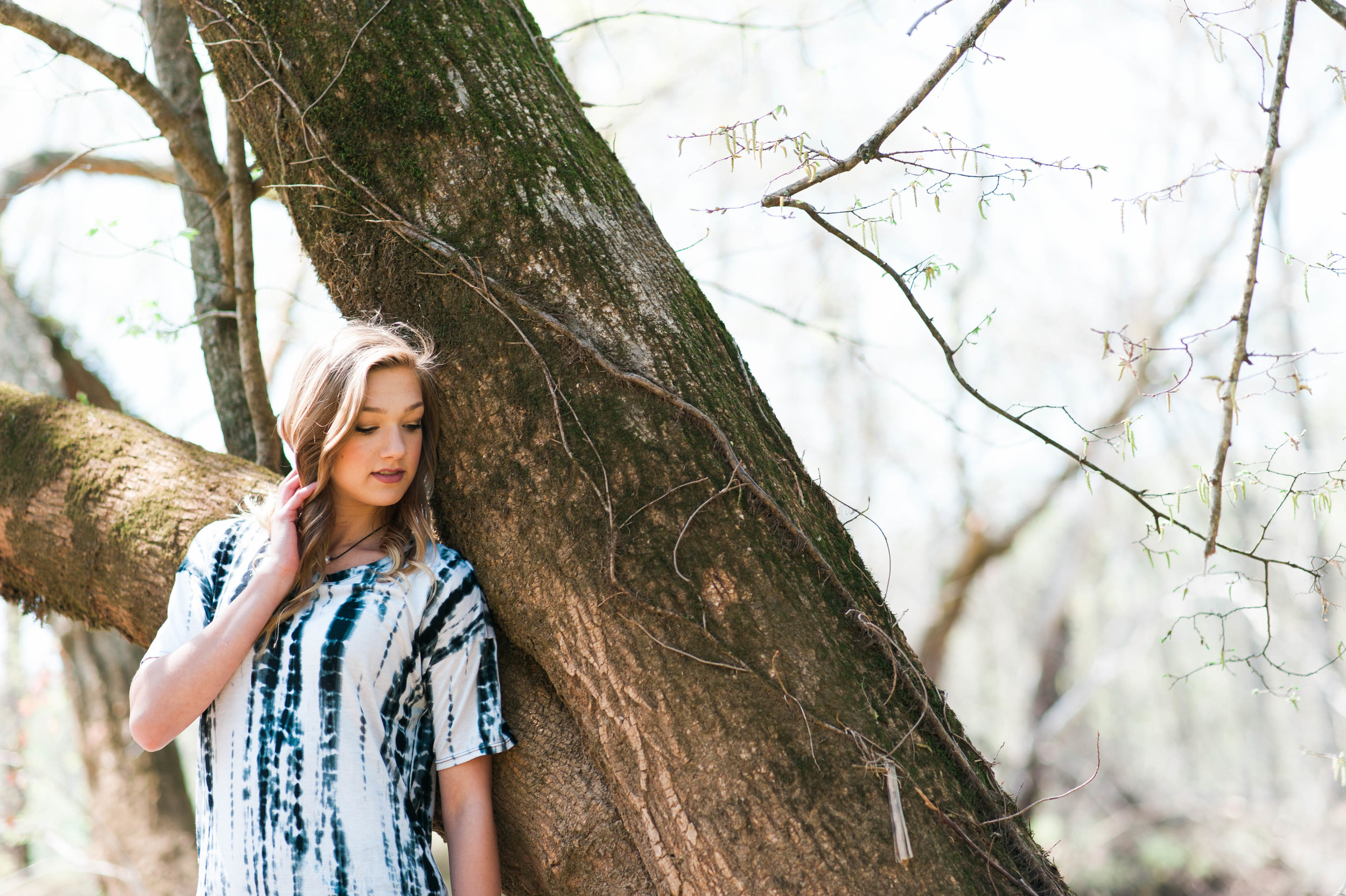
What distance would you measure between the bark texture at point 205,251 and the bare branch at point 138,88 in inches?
1.6

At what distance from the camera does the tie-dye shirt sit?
175 cm

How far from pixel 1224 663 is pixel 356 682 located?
1.75m

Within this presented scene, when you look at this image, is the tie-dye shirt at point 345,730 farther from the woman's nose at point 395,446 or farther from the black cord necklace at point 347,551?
the woman's nose at point 395,446

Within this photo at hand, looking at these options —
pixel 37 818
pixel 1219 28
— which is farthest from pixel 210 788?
pixel 37 818

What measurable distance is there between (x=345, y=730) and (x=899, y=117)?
1603 millimetres

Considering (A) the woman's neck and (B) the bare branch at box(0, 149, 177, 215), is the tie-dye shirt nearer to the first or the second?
(A) the woman's neck

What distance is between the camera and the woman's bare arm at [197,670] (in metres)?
1.77

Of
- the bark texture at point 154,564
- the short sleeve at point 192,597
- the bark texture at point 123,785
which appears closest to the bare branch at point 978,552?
the bark texture at point 123,785

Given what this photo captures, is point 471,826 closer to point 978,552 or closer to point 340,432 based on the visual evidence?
point 340,432

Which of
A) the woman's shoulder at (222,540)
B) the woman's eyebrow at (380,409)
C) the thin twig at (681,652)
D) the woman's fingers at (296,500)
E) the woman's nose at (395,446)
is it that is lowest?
the thin twig at (681,652)

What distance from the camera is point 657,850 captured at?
1673 mm

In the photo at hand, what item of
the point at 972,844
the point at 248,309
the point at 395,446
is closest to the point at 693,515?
the point at 395,446

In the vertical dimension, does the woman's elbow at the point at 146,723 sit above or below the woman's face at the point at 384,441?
below

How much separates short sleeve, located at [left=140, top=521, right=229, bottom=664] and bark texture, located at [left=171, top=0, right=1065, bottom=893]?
20.3 inches
